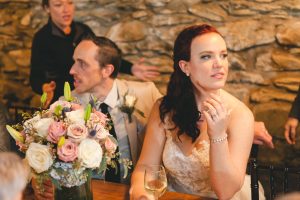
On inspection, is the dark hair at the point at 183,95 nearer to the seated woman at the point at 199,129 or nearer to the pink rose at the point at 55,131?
the seated woman at the point at 199,129

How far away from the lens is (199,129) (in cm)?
223

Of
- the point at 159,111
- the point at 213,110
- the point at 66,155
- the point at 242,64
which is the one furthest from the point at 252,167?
the point at 242,64

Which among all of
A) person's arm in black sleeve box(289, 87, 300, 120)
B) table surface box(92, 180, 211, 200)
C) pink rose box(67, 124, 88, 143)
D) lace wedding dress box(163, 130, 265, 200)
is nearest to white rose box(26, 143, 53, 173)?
pink rose box(67, 124, 88, 143)

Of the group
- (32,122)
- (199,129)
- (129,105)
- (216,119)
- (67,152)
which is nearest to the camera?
(67,152)

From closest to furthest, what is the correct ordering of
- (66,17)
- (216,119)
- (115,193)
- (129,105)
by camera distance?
1. (216,119)
2. (115,193)
3. (129,105)
4. (66,17)

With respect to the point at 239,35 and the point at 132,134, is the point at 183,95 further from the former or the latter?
the point at 239,35

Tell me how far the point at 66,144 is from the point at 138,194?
0.47m

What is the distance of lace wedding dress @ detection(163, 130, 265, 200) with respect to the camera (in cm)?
217

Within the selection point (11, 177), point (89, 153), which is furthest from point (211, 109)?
point (11, 177)

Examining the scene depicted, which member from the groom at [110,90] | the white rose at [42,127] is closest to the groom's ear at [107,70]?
the groom at [110,90]

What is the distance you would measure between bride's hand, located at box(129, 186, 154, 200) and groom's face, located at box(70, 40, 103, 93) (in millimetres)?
746

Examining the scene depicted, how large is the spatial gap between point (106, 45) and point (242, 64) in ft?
4.32

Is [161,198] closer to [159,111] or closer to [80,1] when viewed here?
[159,111]

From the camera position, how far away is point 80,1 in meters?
4.02
